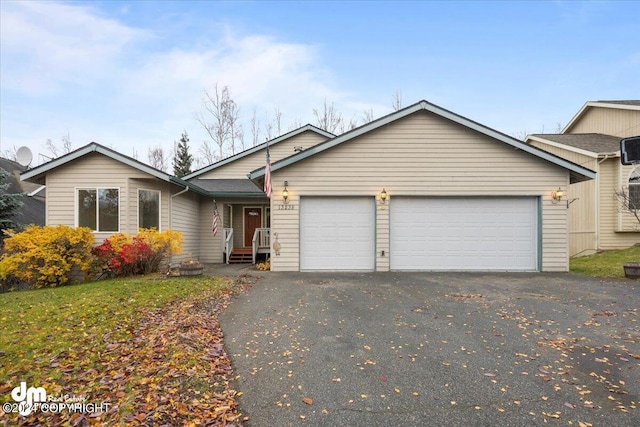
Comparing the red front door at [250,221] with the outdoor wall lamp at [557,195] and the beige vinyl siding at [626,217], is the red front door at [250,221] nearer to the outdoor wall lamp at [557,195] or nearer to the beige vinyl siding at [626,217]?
the outdoor wall lamp at [557,195]

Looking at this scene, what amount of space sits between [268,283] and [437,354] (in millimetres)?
5244

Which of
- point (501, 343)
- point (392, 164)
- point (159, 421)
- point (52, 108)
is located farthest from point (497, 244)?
point (52, 108)

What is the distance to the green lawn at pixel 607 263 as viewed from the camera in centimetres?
961

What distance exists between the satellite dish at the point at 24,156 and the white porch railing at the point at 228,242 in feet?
35.0

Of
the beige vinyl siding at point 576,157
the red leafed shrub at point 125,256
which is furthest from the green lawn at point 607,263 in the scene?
the red leafed shrub at point 125,256

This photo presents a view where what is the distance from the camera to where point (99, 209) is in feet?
34.0

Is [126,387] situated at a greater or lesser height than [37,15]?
lesser

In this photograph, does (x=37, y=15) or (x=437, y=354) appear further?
(x=37, y=15)

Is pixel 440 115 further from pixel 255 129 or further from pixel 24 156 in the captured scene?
pixel 255 129

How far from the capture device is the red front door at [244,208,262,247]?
50.4 ft

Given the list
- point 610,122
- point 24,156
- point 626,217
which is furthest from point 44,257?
point 610,122

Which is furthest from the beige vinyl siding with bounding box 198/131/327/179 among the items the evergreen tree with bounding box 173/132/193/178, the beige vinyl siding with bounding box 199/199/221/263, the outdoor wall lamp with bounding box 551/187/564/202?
the evergreen tree with bounding box 173/132/193/178

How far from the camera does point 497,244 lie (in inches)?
396

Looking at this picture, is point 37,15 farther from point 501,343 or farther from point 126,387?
point 501,343
